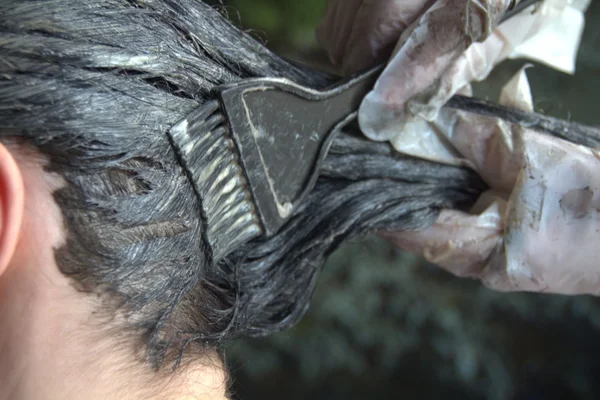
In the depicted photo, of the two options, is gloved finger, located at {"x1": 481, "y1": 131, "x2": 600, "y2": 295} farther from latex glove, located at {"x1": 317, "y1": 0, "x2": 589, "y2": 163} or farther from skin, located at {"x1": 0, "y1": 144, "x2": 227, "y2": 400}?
skin, located at {"x1": 0, "y1": 144, "x2": 227, "y2": 400}

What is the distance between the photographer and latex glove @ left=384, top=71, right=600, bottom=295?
0.69 meters

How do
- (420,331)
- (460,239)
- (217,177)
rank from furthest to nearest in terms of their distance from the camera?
(420,331), (460,239), (217,177)

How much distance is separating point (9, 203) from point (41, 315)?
0.36 ft

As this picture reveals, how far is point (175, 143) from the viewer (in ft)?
1.83

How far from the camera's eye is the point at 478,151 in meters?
0.74

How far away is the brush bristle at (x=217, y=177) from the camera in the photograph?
569 mm

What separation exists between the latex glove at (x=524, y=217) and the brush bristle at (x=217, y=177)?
0.76 feet

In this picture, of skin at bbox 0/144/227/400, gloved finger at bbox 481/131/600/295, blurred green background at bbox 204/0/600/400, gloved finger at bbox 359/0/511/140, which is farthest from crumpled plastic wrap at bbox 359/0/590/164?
blurred green background at bbox 204/0/600/400

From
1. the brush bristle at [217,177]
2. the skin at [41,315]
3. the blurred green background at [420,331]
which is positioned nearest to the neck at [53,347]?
the skin at [41,315]

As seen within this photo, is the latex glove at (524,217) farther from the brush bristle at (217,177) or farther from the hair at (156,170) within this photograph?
the brush bristle at (217,177)

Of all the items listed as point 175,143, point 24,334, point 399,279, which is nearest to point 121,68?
point 175,143

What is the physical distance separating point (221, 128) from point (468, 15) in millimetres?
312

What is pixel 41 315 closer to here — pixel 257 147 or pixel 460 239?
pixel 257 147

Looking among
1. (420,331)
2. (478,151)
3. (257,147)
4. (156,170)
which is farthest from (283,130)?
(420,331)
